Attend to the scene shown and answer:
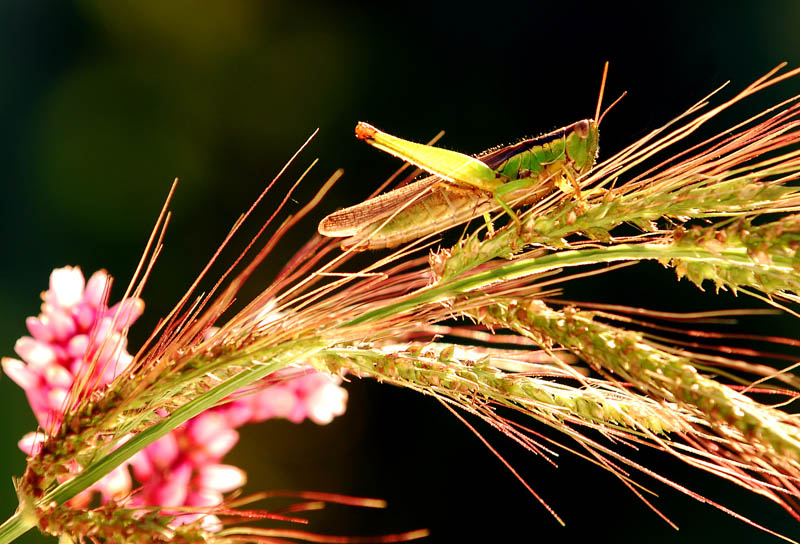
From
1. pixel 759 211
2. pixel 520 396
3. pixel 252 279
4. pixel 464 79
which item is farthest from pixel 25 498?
pixel 464 79

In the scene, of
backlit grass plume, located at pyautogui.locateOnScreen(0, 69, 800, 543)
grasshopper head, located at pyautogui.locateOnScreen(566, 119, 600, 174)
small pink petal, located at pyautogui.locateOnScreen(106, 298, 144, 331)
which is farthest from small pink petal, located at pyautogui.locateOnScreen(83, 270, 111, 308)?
grasshopper head, located at pyautogui.locateOnScreen(566, 119, 600, 174)

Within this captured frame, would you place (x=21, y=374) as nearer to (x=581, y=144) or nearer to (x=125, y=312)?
(x=125, y=312)

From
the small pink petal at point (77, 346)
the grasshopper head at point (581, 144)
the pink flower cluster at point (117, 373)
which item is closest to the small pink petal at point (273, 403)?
the pink flower cluster at point (117, 373)

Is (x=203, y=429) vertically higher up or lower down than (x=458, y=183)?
lower down

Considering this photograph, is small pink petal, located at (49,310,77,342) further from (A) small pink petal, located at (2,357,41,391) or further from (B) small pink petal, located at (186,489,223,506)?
(B) small pink petal, located at (186,489,223,506)

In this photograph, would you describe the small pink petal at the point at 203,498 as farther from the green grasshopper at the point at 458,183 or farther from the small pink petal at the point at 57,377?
the green grasshopper at the point at 458,183

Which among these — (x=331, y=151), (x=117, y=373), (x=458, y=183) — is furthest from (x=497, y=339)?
(x=331, y=151)

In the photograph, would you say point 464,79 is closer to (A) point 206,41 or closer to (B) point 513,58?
(B) point 513,58
